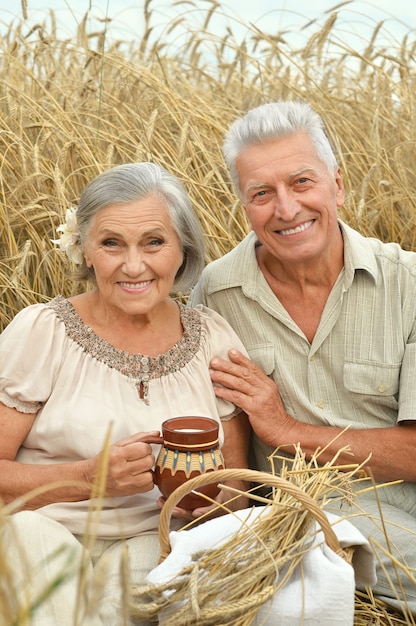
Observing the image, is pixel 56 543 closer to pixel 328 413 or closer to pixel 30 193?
pixel 328 413

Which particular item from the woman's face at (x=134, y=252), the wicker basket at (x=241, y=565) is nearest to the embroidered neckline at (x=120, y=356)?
the woman's face at (x=134, y=252)

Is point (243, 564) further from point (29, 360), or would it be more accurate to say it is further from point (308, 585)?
point (29, 360)

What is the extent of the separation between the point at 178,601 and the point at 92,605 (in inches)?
34.3

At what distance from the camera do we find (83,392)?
2506 millimetres

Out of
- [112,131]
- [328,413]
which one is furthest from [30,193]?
[328,413]

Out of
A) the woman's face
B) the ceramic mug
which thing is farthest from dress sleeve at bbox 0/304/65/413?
the ceramic mug

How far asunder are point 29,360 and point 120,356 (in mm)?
273

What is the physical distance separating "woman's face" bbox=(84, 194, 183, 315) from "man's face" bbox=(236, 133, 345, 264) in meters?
0.36

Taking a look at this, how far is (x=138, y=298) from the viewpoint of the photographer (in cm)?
252

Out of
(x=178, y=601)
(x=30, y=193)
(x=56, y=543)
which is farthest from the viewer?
(x=30, y=193)

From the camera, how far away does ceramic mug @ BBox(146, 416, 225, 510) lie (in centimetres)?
213

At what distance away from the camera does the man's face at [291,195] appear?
2.72 meters

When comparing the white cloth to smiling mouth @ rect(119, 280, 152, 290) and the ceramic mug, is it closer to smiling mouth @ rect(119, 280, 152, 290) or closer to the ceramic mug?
the ceramic mug

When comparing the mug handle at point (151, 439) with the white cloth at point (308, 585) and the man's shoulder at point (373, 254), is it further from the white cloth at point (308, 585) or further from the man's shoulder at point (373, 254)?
the man's shoulder at point (373, 254)
